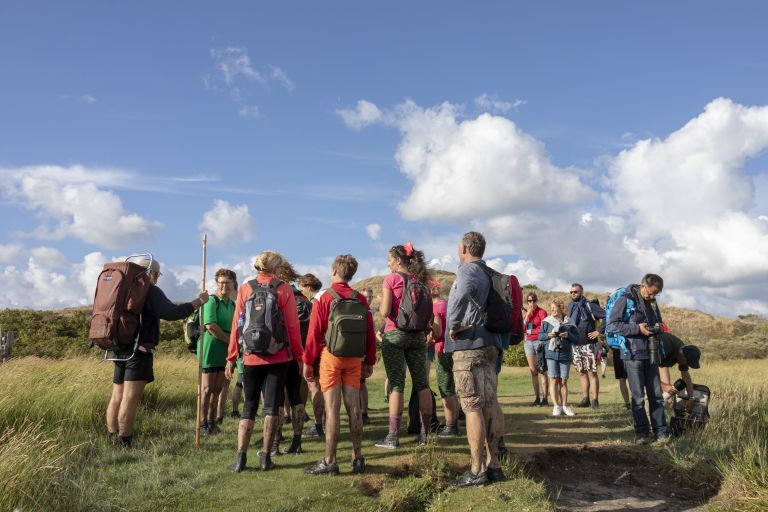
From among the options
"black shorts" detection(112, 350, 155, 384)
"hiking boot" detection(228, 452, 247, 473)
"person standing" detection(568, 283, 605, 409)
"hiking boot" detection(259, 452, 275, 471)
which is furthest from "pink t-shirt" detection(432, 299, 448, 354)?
"black shorts" detection(112, 350, 155, 384)

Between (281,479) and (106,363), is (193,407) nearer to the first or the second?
(106,363)

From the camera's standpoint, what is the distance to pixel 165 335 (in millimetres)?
24703

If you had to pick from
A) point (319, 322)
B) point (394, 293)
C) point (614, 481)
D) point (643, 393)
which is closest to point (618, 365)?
point (643, 393)

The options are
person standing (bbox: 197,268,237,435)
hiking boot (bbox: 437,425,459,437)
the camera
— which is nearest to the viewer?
hiking boot (bbox: 437,425,459,437)

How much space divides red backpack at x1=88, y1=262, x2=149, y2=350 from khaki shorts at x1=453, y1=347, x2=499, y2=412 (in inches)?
140

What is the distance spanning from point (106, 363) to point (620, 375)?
912 centimetres

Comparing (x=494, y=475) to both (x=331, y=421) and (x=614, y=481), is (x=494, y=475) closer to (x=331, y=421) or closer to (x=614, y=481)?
(x=331, y=421)

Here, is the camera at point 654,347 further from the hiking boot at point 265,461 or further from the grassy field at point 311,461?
the hiking boot at point 265,461

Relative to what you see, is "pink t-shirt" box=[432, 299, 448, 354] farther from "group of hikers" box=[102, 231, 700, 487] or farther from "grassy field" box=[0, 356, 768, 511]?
"grassy field" box=[0, 356, 768, 511]

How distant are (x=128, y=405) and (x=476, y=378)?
386cm

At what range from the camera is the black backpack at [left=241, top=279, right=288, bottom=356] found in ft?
18.2

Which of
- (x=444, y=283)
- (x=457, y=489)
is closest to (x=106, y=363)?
(x=457, y=489)

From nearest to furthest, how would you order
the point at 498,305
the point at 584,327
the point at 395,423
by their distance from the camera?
the point at 498,305 → the point at 395,423 → the point at 584,327

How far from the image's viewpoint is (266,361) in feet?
18.5
